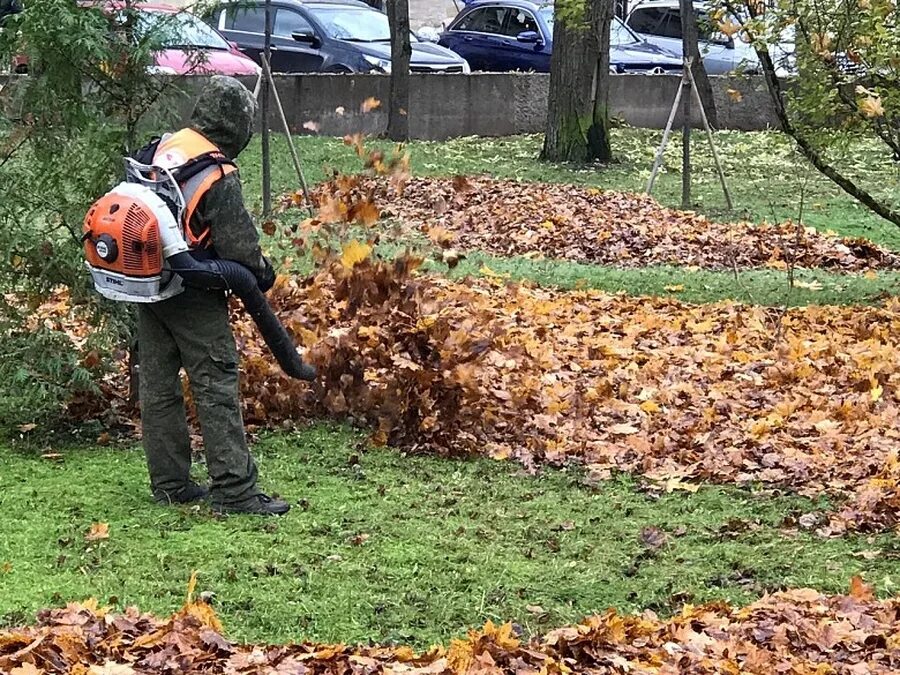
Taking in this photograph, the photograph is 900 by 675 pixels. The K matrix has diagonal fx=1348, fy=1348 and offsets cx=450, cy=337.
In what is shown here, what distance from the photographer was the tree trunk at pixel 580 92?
18.2 meters

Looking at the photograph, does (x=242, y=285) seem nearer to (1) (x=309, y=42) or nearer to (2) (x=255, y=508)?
(2) (x=255, y=508)

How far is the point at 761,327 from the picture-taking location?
9.99 metres

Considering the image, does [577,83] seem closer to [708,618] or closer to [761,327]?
[761,327]

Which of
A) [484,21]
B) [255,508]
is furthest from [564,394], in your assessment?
[484,21]

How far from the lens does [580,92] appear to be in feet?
60.7

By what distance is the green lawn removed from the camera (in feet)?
15.9

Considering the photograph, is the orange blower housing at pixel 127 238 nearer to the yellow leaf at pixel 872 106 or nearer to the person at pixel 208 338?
the person at pixel 208 338

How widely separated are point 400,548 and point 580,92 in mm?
13810

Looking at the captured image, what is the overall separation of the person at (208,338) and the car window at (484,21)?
20.9 meters

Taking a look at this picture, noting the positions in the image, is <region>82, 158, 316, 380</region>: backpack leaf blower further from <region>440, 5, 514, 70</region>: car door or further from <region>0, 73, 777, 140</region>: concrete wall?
<region>440, 5, 514, 70</region>: car door

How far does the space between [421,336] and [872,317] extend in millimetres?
4847

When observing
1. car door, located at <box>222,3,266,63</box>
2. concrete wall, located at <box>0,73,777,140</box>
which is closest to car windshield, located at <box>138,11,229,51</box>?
concrete wall, located at <box>0,73,777,140</box>

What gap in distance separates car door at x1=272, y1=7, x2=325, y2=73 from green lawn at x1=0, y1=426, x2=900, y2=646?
1558 centimetres

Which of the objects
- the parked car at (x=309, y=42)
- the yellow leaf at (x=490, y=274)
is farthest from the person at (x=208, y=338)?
the parked car at (x=309, y=42)
